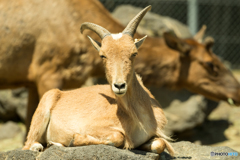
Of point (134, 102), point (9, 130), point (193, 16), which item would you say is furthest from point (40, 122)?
point (193, 16)

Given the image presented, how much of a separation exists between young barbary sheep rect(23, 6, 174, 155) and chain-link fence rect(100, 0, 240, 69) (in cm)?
866

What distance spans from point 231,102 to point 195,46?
1.35 m

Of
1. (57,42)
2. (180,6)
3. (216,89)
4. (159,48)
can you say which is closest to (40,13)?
(57,42)

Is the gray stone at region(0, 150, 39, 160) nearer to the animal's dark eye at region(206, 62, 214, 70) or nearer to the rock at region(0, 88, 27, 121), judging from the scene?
the animal's dark eye at region(206, 62, 214, 70)

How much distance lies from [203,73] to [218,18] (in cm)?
789

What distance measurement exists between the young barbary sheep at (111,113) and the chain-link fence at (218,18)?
28.4 ft

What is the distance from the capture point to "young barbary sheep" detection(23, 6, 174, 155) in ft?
12.7

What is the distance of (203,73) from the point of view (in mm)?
7230

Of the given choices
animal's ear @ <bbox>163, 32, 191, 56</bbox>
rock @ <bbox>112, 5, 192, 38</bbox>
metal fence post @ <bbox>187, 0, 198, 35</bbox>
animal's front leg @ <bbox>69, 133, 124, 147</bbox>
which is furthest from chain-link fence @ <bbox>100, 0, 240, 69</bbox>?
animal's front leg @ <bbox>69, 133, 124, 147</bbox>

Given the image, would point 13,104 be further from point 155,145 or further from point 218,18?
point 218,18

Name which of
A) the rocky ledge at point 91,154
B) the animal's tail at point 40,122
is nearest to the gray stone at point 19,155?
the rocky ledge at point 91,154

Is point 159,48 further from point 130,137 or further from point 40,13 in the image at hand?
point 130,137

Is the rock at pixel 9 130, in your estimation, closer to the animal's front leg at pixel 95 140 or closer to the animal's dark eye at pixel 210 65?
the animal's dark eye at pixel 210 65

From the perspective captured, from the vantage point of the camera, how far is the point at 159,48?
24.1 ft
